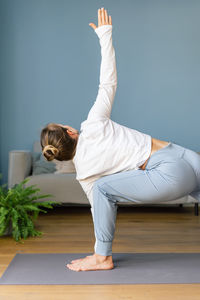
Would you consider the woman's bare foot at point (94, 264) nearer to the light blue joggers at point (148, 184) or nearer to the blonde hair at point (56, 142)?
the light blue joggers at point (148, 184)

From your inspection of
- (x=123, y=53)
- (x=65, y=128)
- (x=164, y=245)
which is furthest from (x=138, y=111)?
(x=65, y=128)

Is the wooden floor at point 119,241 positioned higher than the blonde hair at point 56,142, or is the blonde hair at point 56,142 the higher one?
the blonde hair at point 56,142

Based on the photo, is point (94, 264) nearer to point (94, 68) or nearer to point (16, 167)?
point (16, 167)

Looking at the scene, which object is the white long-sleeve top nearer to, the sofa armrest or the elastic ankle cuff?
the elastic ankle cuff

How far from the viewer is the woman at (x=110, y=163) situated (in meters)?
1.90

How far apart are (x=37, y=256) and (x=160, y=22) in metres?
3.22

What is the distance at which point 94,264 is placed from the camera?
197 cm

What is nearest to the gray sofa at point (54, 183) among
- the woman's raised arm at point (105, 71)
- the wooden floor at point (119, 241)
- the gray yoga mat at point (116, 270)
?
the wooden floor at point (119, 241)

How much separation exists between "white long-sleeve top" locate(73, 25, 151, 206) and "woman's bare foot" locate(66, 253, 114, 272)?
0.39 metres

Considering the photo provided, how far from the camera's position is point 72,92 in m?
4.39

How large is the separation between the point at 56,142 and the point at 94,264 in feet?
2.20

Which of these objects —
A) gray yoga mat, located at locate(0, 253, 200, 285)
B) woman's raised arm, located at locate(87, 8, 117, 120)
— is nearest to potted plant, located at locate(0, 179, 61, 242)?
gray yoga mat, located at locate(0, 253, 200, 285)

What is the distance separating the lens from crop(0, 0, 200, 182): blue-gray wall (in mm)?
4348

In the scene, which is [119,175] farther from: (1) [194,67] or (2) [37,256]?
(1) [194,67]
